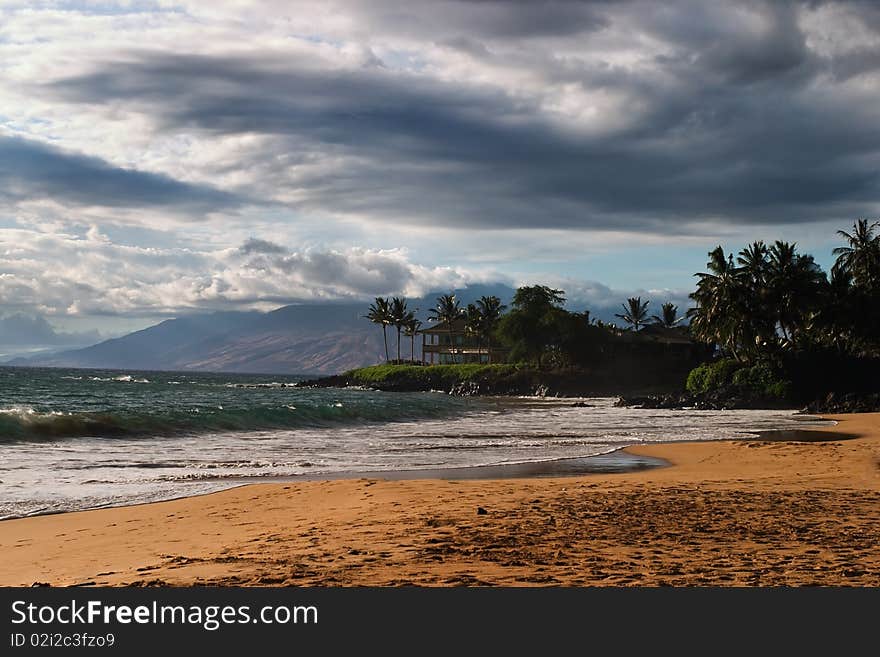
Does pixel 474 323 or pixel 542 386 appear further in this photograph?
pixel 474 323

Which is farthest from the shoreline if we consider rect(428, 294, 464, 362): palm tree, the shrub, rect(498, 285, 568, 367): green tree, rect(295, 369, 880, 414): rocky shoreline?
rect(428, 294, 464, 362): palm tree

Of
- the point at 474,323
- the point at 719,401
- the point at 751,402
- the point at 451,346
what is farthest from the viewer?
the point at 451,346

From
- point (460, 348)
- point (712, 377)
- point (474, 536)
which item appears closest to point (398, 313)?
point (460, 348)

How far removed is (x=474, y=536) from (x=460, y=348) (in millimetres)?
116673

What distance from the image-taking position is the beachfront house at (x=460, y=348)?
12138cm

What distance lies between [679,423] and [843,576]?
33684mm

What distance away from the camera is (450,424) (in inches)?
1511

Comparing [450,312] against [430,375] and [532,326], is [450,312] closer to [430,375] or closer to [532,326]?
[430,375]

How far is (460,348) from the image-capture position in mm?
125938

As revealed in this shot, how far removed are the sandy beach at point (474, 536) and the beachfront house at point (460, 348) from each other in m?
104

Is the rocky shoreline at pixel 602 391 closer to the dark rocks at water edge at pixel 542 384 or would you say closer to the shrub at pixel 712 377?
the dark rocks at water edge at pixel 542 384

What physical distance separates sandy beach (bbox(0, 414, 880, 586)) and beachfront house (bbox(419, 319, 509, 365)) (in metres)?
104

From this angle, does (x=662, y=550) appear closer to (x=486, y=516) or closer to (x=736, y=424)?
(x=486, y=516)

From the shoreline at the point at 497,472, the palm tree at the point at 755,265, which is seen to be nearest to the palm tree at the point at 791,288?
the palm tree at the point at 755,265
